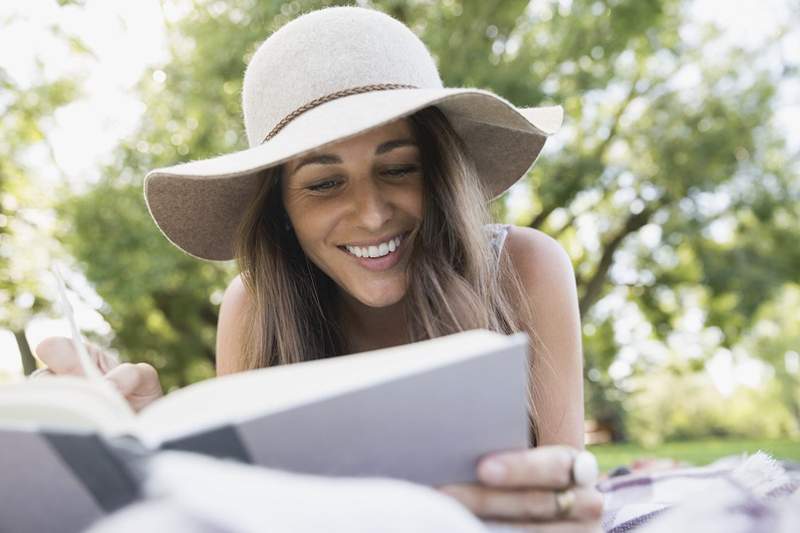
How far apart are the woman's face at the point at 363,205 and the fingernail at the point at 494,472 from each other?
0.92 meters

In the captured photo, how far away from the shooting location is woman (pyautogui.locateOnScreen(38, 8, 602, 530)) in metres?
1.60

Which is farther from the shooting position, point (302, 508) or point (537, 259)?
point (537, 259)

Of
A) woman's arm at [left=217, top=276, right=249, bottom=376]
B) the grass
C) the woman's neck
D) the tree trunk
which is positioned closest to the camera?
the woman's neck

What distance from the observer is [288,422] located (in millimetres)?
767

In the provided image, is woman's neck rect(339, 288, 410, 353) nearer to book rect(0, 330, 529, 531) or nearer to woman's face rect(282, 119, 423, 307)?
woman's face rect(282, 119, 423, 307)

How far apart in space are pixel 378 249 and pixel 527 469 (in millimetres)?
1003

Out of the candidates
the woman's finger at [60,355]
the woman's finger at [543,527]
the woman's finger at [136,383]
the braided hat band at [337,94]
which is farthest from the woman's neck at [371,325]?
the woman's finger at [543,527]

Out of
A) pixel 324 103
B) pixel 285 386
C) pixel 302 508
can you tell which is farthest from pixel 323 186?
pixel 302 508

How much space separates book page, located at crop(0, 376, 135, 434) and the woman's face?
3.07 feet

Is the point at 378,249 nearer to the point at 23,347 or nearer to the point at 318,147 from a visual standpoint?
the point at 318,147

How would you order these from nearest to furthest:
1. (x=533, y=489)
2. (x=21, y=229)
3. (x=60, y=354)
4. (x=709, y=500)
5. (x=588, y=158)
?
(x=709, y=500)
(x=533, y=489)
(x=60, y=354)
(x=588, y=158)
(x=21, y=229)

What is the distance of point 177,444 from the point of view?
737mm

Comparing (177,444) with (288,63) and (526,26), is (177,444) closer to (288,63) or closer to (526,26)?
(288,63)

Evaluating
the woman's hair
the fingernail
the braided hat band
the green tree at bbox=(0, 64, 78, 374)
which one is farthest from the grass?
the green tree at bbox=(0, 64, 78, 374)
